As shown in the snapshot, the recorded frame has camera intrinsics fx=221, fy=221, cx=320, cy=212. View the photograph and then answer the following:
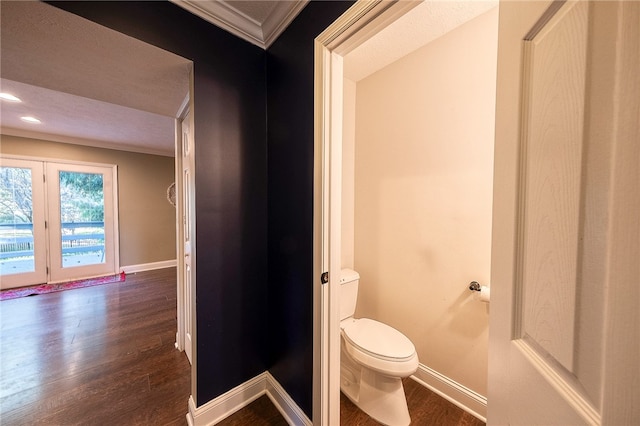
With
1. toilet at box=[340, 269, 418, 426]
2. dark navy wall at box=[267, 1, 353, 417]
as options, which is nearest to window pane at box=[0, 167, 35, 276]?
dark navy wall at box=[267, 1, 353, 417]

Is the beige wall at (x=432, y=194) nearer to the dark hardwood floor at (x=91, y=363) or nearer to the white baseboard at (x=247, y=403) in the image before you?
the white baseboard at (x=247, y=403)

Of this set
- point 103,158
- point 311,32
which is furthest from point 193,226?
point 103,158

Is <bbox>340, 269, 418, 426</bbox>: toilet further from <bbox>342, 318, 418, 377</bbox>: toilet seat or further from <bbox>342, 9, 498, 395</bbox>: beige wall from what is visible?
<bbox>342, 9, 498, 395</bbox>: beige wall

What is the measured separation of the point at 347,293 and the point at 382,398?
628 millimetres

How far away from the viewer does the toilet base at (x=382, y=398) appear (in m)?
1.29

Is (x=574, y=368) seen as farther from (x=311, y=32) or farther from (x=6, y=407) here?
(x=6, y=407)

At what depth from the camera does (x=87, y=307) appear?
2.71 m

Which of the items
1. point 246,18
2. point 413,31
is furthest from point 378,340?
point 246,18

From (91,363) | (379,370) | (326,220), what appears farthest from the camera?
(91,363)

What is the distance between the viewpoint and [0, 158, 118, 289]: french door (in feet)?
10.4

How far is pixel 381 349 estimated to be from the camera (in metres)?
1.30

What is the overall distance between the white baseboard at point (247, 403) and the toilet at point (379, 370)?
16.5 inches

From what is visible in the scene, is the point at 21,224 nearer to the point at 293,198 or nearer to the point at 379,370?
the point at 293,198

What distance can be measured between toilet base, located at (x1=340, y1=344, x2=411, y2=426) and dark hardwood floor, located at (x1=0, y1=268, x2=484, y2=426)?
0.05 meters
